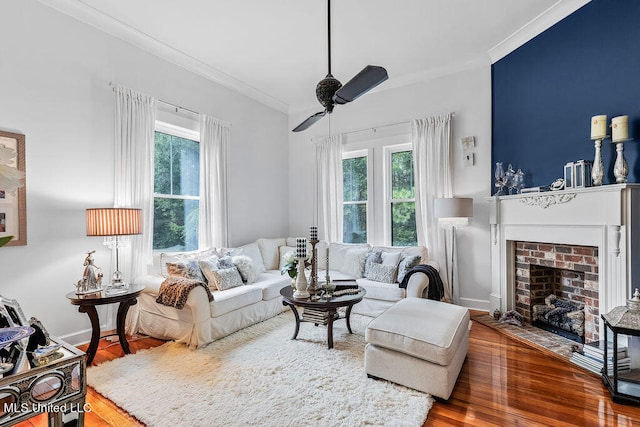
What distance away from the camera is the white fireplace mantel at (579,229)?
2547 millimetres

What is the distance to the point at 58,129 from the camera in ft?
9.71

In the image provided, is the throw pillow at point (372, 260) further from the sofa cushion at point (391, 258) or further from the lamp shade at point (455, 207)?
the lamp shade at point (455, 207)

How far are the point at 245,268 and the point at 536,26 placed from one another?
161 inches

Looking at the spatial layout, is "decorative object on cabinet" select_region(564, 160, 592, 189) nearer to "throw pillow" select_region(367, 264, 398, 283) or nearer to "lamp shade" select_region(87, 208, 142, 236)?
"throw pillow" select_region(367, 264, 398, 283)

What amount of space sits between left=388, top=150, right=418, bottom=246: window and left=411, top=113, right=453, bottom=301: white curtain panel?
0.61 ft

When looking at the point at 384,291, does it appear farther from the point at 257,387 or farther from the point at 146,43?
the point at 146,43

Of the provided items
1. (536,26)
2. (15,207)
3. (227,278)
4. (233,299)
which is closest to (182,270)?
(227,278)

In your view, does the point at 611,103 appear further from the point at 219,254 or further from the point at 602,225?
the point at 219,254

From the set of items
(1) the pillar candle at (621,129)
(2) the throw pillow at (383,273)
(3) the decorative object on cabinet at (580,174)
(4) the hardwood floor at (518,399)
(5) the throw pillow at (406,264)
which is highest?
(1) the pillar candle at (621,129)

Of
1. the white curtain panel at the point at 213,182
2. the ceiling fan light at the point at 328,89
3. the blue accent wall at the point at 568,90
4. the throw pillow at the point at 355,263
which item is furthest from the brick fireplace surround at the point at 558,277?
the white curtain panel at the point at 213,182

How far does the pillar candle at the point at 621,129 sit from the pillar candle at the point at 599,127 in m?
0.07

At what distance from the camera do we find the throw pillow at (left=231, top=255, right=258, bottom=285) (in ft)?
12.6

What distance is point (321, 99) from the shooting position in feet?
9.09

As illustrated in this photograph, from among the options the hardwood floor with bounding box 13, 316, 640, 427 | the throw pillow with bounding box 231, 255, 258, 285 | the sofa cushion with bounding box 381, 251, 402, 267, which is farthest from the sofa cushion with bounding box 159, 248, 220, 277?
the sofa cushion with bounding box 381, 251, 402, 267
